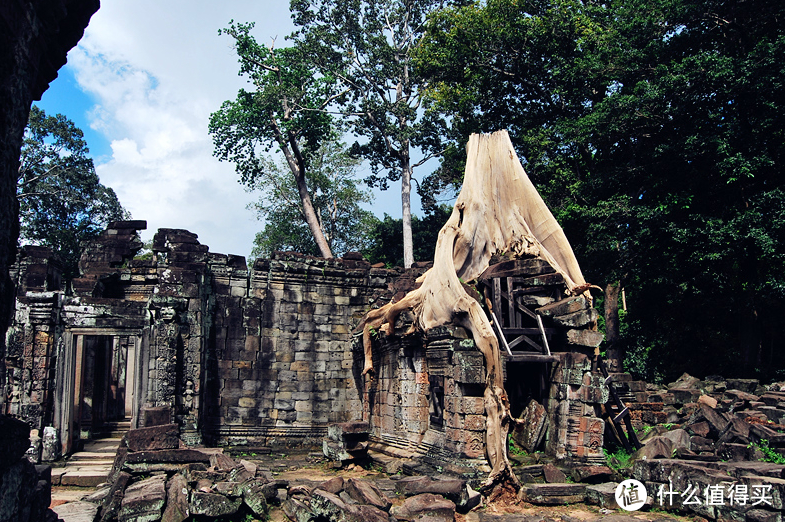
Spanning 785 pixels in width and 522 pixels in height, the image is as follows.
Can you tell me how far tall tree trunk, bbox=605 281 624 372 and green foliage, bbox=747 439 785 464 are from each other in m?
9.57

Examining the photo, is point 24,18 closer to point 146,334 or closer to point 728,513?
point 728,513

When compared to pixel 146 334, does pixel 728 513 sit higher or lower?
lower

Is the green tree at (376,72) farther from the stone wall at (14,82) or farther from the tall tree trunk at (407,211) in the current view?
the stone wall at (14,82)

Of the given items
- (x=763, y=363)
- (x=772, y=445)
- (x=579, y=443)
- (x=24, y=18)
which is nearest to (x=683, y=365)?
(x=763, y=363)

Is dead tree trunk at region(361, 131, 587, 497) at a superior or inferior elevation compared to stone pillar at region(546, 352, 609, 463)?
superior

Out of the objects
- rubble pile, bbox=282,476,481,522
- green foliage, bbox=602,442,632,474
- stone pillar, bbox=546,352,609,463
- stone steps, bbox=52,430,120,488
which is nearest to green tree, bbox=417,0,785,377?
green foliage, bbox=602,442,632,474

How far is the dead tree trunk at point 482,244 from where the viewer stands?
988cm

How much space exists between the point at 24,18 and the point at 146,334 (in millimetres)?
10242

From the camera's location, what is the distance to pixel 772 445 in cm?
993

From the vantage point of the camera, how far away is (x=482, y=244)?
12359 mm

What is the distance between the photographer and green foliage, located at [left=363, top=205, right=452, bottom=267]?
1105 inches

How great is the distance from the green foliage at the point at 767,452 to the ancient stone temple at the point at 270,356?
8.46ft

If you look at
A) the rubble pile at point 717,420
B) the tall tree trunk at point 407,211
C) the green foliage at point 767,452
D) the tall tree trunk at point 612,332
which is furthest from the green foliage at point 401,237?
the green foliage at point 767,452

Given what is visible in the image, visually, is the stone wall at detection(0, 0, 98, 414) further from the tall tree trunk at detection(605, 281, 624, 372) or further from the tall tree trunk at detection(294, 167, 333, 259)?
the tall tree trunk at detection(294, 167, 333, 259)
